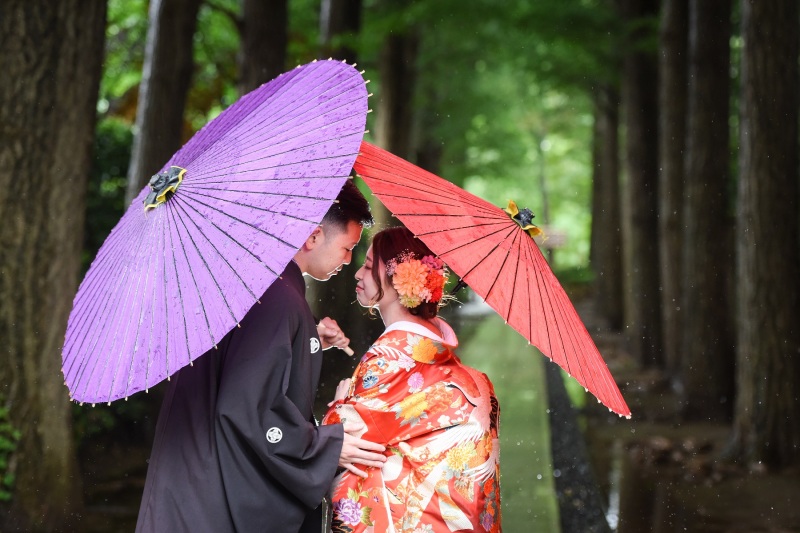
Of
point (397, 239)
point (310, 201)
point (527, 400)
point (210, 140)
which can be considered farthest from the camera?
point (527, 400)

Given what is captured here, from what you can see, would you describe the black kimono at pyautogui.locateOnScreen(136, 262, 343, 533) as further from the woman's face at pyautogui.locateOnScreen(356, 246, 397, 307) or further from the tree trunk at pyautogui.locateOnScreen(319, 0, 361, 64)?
the tree trunk at pyautogui.locateOnScreen(319, 0, 361, 64)

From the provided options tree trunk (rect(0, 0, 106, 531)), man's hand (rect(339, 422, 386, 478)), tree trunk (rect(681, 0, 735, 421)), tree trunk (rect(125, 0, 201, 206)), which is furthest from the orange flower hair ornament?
tree trunk (rect(681, 0, 735, 421))

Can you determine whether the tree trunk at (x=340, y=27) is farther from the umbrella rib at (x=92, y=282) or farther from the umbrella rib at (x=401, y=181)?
→ the umbrella rib at (x=92, y=282)

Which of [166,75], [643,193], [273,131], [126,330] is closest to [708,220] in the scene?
[643,193]

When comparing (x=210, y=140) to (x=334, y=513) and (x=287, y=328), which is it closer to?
(x=287, y=328)

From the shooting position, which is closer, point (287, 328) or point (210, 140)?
→ point (287, 328)

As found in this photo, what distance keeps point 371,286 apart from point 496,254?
1.74 ft

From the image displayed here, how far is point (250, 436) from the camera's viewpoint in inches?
109

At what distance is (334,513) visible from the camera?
322 cm

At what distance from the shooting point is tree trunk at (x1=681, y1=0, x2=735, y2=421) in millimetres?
10539

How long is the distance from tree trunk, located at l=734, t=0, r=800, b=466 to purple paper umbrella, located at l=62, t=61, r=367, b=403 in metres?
6.05

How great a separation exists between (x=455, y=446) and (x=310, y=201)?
1130mm

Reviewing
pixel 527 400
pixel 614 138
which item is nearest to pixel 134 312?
pixel 527 400

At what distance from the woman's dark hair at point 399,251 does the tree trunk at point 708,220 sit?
7886 mm
